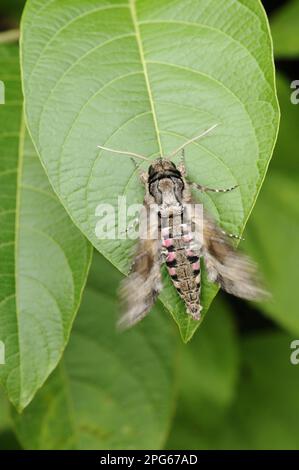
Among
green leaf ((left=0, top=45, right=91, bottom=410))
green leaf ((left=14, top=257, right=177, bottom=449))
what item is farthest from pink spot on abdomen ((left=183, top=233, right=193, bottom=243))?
green leaf ((left=14, top=257, right=177, bottom=449))

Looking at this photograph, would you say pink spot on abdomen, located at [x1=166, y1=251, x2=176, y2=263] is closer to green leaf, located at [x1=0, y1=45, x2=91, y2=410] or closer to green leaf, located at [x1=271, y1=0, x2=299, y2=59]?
green leaf, located at [x1=0, y1=45, x2=91, y2=410]

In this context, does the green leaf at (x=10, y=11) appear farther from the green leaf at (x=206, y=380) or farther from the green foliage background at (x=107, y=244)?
the green leaf at (x=206, y=380)

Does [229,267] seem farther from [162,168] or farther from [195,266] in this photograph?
[162,168]

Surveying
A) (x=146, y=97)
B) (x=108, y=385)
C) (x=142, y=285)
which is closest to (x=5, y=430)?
(x=108, y=385)

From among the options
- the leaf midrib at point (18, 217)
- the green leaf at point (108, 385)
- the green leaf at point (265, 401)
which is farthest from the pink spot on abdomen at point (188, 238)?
the green leaf at point (265, 401)

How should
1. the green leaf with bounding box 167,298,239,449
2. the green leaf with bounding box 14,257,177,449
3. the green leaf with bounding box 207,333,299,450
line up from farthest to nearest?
the green leaf with bounding box 207,333,299,450 < the green leaf with bounding box 167,298,239,449 < the green leaf with bounding box 14,257,177,449

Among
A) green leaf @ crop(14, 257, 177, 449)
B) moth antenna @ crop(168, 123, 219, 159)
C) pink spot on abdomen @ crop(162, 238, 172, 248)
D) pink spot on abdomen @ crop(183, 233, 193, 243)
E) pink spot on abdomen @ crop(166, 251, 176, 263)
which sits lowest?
green leaf @ crop(14, 257, 177, 449)
